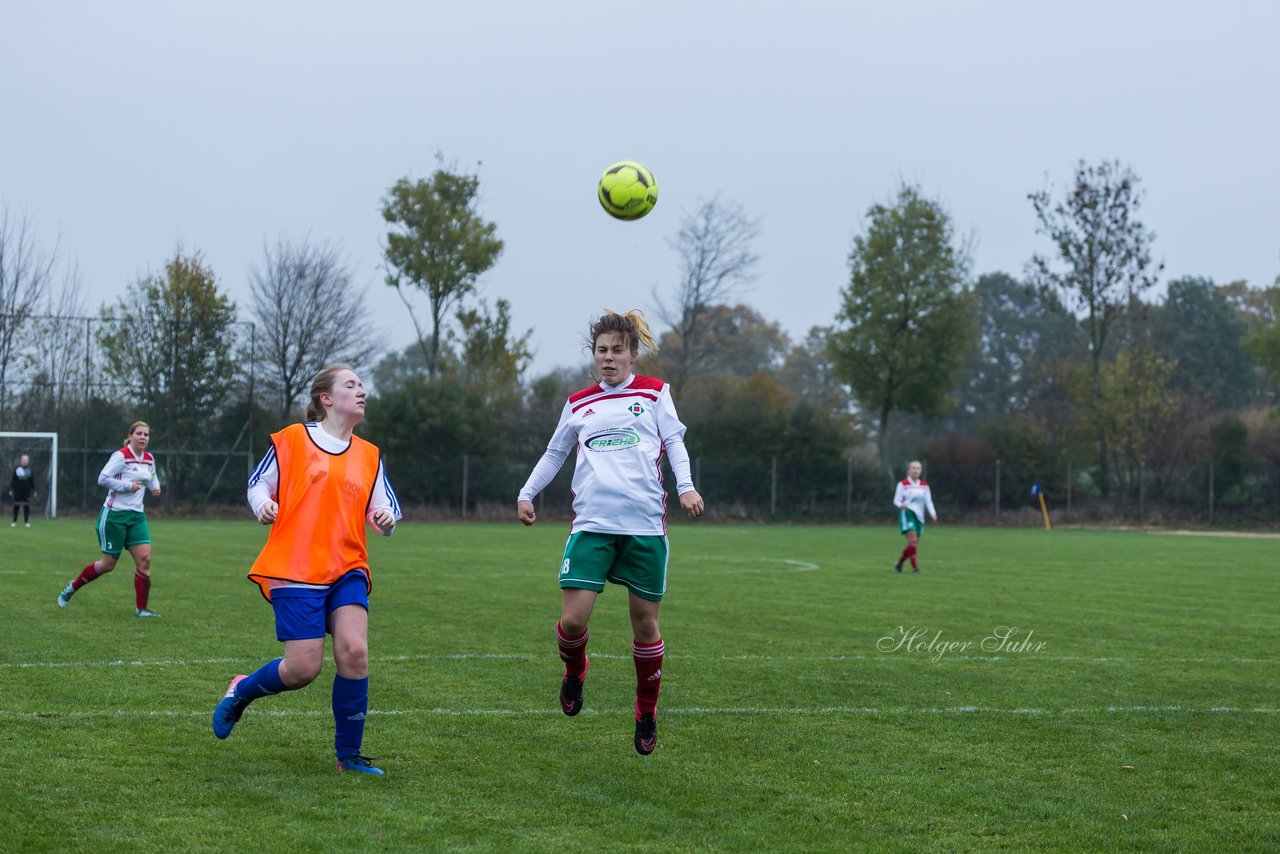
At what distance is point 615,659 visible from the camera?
393 inches

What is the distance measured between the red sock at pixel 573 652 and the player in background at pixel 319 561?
1102 millimetres

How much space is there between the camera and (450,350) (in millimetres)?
49938

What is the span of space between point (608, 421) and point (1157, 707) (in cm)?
400

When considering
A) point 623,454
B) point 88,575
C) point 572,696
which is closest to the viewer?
point 623,454

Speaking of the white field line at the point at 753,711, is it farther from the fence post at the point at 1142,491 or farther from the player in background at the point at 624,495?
the fence post at the point at 1142,491

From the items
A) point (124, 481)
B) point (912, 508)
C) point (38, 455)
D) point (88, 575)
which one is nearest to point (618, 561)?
point (124, 481)

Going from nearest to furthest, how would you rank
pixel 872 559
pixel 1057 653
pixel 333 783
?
pixel 333 783, pixel 1057 653, pixel 872 559

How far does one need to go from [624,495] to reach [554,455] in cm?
73

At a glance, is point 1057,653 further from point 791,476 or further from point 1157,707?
point 791,476

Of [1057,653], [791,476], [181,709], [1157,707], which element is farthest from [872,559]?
[791,476]

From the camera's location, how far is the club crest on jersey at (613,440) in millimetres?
6625

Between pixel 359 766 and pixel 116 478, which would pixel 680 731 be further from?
pixel 116 478

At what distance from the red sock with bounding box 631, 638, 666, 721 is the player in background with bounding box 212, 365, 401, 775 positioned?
133 centimetres

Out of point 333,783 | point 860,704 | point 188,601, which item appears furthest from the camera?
point 188,601
